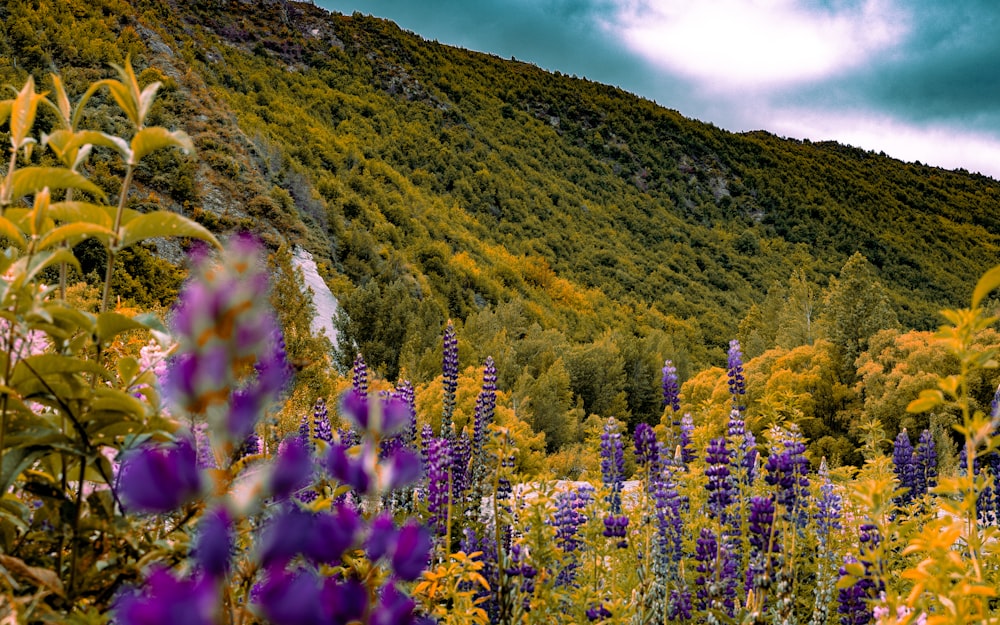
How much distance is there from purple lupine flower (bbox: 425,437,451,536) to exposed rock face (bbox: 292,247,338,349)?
40.6 ft

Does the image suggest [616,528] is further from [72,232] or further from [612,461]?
[72,232]

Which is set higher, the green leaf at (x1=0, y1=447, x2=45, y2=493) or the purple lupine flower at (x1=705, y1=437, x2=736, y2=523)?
the green leaf at (x1=0, y1=447, x2=45, y2=493)

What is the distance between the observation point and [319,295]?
56.7 ft

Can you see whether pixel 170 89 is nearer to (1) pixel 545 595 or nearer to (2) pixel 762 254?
(1) pixel 545 595

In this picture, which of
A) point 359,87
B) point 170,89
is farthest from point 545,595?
point 359,87

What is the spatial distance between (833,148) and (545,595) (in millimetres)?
97156

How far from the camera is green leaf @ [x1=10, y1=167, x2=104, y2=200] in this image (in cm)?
116

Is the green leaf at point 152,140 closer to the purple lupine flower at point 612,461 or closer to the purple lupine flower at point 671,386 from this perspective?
the purple lupine flower at point 612,461

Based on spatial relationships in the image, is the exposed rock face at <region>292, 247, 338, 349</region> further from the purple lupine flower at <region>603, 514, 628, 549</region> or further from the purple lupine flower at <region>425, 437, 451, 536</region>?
the purple lupine flower at <region>603, 514, 628, 549</region>

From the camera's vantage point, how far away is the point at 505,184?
4428 cm

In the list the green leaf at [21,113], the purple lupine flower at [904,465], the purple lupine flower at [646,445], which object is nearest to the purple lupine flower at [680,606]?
the purple lupine flower at [646,445]

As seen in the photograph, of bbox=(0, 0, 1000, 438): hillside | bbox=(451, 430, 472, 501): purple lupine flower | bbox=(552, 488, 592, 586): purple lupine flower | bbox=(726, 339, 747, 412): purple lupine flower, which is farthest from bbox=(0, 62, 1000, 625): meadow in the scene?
bbox=(0, 0, 1000, 438): hillside

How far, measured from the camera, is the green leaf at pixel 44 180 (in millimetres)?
1164

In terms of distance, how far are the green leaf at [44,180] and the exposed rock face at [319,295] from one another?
14.5 m
